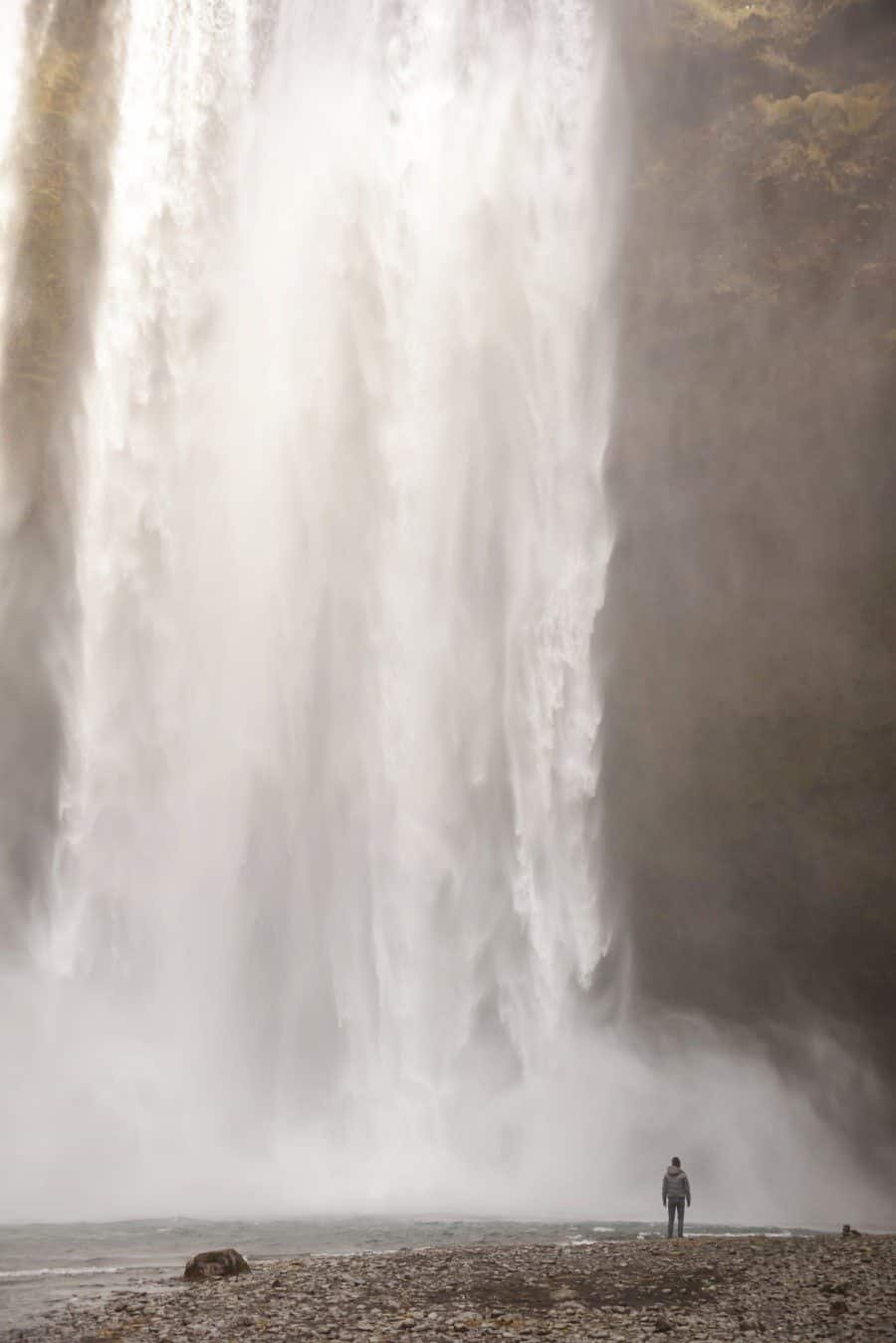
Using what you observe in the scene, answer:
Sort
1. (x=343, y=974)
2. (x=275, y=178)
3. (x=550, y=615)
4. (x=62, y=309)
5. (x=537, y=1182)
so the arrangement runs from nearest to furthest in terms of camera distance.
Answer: (x=537, y=1182)
(x=343, y=974)
(x=550, y=615)
(x=275, y=178)
(x=62, y=309)

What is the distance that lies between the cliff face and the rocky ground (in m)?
10.3

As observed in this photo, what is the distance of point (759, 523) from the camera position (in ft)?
75.0

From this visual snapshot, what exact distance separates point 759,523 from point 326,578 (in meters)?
7.53

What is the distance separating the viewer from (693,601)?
76.3 feet

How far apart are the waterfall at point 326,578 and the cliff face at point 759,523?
1.51 meters

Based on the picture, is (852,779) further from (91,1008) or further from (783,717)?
(91,1008)

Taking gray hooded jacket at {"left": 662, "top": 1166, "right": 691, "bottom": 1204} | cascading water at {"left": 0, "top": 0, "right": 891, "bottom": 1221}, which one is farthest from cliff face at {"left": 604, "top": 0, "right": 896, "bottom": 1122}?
gray hooded jacket at {"left": 662, "top": 1166, "right": 691, "bottom": 1204}

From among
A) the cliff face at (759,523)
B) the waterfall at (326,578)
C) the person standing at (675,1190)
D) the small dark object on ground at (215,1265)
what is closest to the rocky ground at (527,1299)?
the small dark object on ground at (215,1265)

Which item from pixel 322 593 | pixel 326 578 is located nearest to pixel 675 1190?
pixel 322 593

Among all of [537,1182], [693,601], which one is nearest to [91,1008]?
[537,1182]

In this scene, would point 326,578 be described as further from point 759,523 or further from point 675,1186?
point 675,1186

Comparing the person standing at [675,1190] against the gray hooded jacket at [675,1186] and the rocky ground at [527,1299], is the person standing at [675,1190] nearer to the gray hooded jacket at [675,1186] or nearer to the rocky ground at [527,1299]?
the gray hooded jacket at [675,1186]

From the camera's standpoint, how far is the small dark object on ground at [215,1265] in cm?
1111

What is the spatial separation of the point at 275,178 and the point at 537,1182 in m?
16.9
